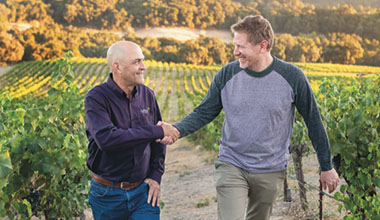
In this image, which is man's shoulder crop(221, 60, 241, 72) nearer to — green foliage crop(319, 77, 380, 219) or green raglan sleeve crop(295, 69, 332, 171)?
green raglan sleeve crop(295, 69, 332, 171)

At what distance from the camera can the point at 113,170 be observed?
2.48 meters

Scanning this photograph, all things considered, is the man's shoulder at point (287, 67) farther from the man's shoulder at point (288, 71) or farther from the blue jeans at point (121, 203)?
the blue jeans at point (121, 203)

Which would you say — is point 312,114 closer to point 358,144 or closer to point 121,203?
point 358,144

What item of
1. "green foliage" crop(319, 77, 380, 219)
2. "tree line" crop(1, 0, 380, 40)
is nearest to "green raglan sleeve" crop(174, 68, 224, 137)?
"green foliage" crop(319, 77, 380, 219)

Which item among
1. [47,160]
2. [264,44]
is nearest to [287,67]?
[264,44]

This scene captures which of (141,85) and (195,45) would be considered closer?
(141,85)

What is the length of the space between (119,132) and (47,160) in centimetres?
105

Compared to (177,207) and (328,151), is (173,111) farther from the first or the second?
(328,151)

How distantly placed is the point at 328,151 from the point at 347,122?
0.55 metres

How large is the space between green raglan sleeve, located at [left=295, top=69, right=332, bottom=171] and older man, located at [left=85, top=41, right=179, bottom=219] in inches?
34.2

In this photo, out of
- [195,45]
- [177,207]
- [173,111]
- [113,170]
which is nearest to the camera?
[113,170]

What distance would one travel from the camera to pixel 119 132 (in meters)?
2.34

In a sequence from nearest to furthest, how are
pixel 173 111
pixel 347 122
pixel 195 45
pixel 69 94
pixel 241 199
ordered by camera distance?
1. pixel 241 199
2. pixel 347 122
3. pixel 69 94
4. pixel 173 111
5. pixel 195 45

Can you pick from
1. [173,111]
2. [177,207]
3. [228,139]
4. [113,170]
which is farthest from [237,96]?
[173,111]
